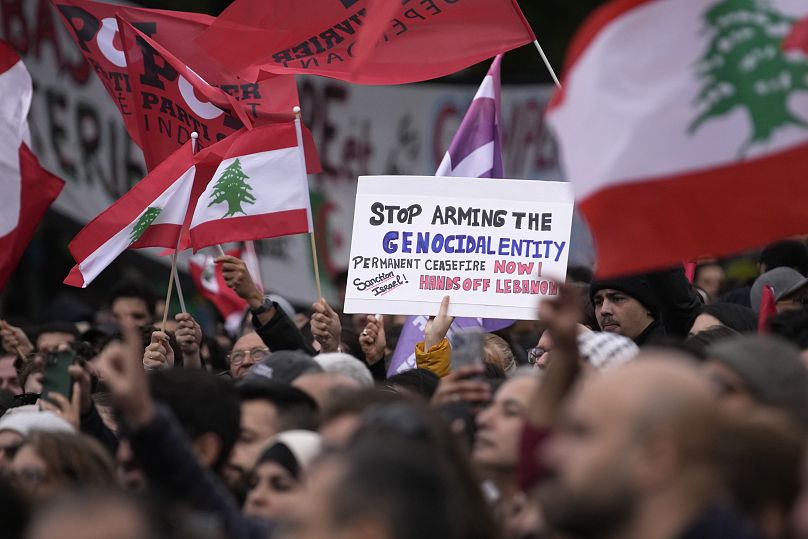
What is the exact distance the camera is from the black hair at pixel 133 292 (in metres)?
10.4

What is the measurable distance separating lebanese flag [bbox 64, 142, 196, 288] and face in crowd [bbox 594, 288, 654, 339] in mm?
2315

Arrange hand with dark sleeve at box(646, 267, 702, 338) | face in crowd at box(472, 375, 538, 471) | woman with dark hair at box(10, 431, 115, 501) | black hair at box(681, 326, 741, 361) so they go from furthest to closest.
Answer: hand with dark sleeve at box(646, 267, 702, 338) → black hair at box(681, 326, 741, 361) → woman with dark hair at box(10, 431, 115, 501) → face in crowd at box(472, 375, 538, 471)

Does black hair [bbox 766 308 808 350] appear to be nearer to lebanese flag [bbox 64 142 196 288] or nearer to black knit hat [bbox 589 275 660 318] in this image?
black knit hat [bbox 589 275 660 318]

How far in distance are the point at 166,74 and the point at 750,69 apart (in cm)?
411

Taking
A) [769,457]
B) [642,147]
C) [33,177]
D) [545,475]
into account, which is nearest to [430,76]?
[33,177]

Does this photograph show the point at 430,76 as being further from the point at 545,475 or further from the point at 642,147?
the point at 545,475

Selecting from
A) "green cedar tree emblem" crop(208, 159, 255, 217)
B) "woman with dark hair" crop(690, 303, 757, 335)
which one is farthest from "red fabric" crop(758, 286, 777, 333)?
"green cedar tree emblem" crop(208, 159, 255, 217)

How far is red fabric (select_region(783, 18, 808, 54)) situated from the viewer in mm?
4988

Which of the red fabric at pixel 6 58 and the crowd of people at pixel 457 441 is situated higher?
the red fabric at pixel 6 58

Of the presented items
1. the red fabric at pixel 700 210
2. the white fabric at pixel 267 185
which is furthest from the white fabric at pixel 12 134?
the red fabric at pixel 700 210

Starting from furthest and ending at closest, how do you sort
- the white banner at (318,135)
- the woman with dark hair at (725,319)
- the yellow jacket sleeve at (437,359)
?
the white banner at (318,135)
the yellow jacket sleeve at (437,359)
the woman with dark hair at (725,319)

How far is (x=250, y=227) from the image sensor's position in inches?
306

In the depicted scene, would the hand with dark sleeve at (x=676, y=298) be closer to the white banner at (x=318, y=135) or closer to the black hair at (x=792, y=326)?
the black hair at (x=792, y=326)

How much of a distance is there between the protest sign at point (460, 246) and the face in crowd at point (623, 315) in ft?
1.24
